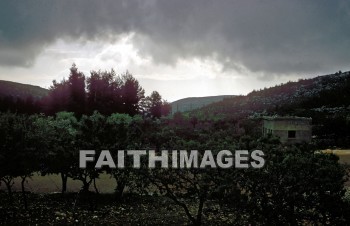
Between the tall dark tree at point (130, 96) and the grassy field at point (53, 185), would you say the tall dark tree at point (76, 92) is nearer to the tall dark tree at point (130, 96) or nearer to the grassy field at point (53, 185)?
the tall dark tree at point (130, 96)

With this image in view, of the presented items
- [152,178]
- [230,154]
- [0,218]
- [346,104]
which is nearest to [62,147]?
[0,218]

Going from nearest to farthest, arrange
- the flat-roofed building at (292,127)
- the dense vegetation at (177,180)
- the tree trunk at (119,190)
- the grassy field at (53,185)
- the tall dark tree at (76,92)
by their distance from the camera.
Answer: the dense vegetation at (177,180) → the tree trunk at (119,190) → the grassy field at (53,185) → the flat-roofed building at (292,127) → the tall dark tree at (76,92)

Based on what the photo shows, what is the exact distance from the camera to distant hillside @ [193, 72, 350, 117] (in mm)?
108250

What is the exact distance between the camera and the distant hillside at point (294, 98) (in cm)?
10825

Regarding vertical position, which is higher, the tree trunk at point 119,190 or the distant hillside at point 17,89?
the distant hillside at point 17,89

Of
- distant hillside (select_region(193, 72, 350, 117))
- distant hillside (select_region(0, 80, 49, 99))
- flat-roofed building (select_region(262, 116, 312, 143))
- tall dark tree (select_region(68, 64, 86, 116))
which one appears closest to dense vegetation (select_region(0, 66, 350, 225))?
flat-roofed building (select_region(262, 116, 312, 143))

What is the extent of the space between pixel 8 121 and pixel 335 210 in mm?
15850

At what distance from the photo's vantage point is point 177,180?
15.1 metres

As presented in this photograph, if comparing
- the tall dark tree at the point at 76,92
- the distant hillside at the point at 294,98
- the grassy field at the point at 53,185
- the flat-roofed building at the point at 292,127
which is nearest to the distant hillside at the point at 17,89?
the distant hillside at the point at 294,98

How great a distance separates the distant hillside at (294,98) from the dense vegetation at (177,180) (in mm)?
83691

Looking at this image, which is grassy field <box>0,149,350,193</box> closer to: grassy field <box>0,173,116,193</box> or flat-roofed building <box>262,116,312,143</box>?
grassy field <box>0,173,116,193</box>

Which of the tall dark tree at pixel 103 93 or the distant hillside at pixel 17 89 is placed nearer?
the tall dark tree at pixel 103 93

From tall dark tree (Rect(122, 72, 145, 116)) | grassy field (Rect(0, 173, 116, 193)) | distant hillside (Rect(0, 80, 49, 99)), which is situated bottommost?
grassy field (Rect(0, 173, 116, 193))

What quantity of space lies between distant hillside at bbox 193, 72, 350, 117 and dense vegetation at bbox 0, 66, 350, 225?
83.7 metres
